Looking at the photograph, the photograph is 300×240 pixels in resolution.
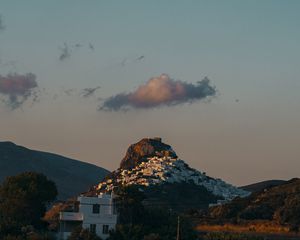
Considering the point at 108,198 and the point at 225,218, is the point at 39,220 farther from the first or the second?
the point at 225,218

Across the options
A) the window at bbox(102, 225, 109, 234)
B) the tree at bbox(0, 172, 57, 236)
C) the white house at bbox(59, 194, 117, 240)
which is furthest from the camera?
the tree at bbox(0, 172, 57, 236)

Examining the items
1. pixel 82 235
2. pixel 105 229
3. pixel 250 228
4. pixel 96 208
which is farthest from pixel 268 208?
pixel 82 235

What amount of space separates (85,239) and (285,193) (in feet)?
281

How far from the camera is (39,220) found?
121m

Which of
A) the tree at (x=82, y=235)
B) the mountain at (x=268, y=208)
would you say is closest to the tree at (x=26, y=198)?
the tree at (x=82, y=235)

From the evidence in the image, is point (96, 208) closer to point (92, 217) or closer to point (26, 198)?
point (92, 217)

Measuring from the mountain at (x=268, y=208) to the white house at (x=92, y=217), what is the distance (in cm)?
4570

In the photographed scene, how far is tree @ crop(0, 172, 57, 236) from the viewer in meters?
120

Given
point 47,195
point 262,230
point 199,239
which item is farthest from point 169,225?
point 262,230

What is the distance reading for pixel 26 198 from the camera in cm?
12119

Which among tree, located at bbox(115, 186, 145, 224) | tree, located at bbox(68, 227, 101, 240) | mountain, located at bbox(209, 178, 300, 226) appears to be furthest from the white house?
mountain, located at bbox(209, 178, 300, 226)

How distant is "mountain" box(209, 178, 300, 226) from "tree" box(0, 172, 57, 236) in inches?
1783

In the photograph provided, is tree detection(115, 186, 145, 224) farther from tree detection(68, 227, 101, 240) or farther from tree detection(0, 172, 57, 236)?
tree detection(0, 172, 57, 236)

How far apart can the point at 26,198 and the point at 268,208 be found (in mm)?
59674
